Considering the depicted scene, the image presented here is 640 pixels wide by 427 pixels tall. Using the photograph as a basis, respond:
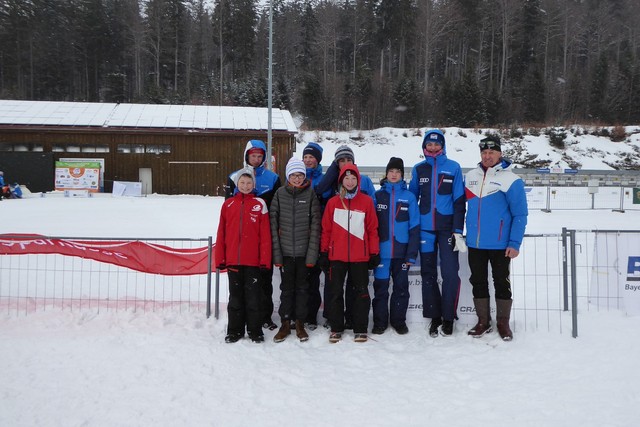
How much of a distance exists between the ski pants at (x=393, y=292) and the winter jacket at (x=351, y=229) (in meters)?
0.32

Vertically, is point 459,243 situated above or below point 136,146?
below

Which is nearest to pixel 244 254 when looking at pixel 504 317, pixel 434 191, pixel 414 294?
pixel 414 294

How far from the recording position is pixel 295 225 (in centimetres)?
452

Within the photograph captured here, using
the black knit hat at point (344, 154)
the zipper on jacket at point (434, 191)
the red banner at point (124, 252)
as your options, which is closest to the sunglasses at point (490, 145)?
the zipper on jacket at point (434, 191)

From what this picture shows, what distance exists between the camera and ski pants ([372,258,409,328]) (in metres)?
4.64

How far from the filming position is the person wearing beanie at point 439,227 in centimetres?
454

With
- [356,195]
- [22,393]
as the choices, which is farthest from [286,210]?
[22,393]

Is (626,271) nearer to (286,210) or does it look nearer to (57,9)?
(286,210)

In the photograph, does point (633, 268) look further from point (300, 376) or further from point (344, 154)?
point (300, 376)

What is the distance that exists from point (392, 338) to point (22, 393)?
3.33 metres

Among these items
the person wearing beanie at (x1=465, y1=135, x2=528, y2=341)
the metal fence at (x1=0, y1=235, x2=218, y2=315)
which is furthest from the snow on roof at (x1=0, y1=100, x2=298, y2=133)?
the person wearing beanie at (x1=465, y1=135, x2=528, y2=341)

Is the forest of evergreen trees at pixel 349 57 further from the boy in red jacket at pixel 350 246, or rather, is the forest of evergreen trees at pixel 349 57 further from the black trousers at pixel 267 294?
the boy in red jacket at pixel 350 246

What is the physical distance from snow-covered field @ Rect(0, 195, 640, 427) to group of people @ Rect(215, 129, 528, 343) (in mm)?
303

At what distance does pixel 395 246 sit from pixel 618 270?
9.08 feet
